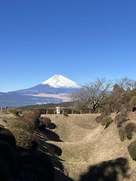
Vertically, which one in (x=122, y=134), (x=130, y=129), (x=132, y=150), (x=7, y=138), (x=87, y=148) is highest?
(x=7, y=138)

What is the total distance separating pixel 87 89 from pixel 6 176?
85801 mm

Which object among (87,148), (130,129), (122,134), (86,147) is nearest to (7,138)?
(122,134)

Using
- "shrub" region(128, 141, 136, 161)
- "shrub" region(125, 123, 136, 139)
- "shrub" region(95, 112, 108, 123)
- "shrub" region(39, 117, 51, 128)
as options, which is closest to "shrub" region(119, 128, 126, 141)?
"shrub" region(125, 123, 136, 139)

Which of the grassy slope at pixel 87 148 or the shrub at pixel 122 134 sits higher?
→ the shrub at pixel 122 134

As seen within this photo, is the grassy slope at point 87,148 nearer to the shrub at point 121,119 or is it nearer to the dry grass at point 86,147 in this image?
the dry grass at point 86,147

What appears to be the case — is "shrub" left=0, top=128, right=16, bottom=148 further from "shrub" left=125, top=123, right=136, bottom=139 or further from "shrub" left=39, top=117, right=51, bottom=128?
"shrub" left=39, top=117, right=51, bottom=128

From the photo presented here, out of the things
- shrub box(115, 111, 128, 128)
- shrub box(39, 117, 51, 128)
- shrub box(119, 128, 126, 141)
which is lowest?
shrub box(119, 128, 126, 141)

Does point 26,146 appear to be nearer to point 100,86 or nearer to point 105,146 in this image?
point 105,146

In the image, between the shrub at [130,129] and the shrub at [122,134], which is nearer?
the shrub at [130,129]

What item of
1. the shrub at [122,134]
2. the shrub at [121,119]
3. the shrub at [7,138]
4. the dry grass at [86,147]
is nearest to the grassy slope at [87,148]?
the dry grass at [86,147]

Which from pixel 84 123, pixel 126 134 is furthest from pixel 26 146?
pixel 84 123

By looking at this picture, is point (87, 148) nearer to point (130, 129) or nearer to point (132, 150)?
point (130, 129)

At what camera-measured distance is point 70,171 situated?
37.3 meters

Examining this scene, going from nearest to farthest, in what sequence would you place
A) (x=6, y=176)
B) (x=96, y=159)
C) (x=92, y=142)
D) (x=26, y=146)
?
(x=6, y=176), (x=26, y=146), (x=96, y=159), (x=92, y=142)
